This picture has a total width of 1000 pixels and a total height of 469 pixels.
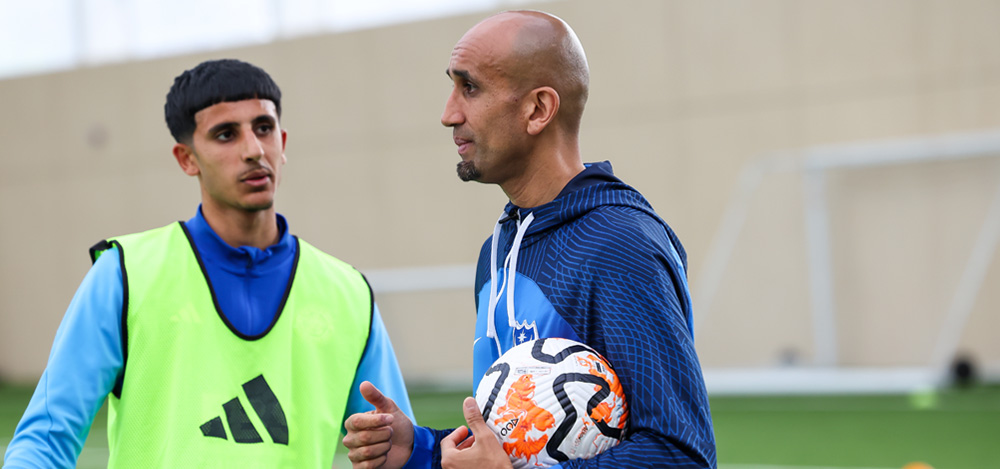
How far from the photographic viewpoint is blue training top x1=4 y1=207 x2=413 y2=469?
2557 mm

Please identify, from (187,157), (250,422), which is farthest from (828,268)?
(250,422)

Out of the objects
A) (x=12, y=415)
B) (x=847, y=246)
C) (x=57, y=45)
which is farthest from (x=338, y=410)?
(x=57, y=45)

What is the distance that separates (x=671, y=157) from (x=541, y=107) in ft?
34.5

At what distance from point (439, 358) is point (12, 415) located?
5.15 m

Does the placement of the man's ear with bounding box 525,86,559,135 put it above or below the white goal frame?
below

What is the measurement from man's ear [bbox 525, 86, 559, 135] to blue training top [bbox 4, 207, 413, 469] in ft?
3.96

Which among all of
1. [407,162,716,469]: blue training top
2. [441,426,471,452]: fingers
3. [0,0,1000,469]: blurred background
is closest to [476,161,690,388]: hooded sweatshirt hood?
[407,162,716,469]: blue training top

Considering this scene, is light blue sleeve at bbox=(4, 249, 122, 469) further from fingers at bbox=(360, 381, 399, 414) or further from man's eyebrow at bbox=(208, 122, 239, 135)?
fingers at bbox=(360, 381, 399, 414)

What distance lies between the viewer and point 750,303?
453 inches

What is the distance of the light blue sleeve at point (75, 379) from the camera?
8.29 feet

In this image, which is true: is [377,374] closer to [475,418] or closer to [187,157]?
[187,157]

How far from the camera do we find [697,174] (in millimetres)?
12383

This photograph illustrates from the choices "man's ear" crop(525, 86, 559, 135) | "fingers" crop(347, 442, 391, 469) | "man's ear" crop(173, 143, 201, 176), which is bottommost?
"fingers" crop(347, 442, 391, 469)

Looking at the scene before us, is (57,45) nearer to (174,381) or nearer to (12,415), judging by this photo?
(12,415)
